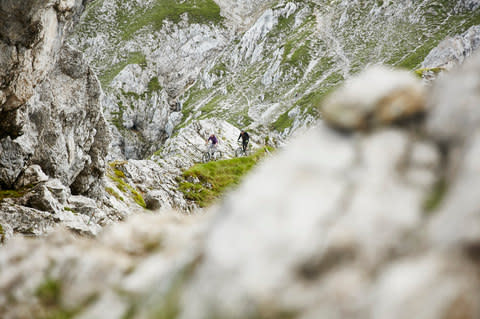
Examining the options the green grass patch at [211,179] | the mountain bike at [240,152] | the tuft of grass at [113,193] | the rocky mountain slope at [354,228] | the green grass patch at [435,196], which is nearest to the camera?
the rocky mountain slope at [354,228]

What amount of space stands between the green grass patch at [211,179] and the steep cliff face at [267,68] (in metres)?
84.7

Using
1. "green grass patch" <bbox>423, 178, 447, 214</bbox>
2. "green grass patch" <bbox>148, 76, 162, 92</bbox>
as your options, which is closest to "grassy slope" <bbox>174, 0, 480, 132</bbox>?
"green grass patch" <bbox>148, 76, 162, 92</bbox>

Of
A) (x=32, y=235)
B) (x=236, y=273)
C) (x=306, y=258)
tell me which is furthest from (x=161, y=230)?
(x=32, y=235)

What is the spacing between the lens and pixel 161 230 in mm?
6660

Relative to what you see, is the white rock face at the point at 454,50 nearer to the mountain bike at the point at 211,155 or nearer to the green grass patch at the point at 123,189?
the mountain bike at the point at 211,155

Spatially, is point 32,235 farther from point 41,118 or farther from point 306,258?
point 306,258

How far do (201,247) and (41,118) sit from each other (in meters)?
23.0

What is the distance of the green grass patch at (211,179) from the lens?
36.8 meters

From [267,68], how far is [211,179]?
14656cm

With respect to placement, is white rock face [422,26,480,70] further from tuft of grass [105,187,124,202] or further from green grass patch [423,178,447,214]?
green grass patch [423,178,447,214]

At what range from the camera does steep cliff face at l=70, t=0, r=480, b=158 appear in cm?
14600

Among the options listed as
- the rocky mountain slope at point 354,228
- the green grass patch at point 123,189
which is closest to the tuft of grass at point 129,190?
the green grass patch at point 123,189

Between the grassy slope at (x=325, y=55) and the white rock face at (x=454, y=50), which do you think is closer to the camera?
the white rock face at (x=454, y=50)

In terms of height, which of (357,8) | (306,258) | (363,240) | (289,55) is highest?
(357,8)
